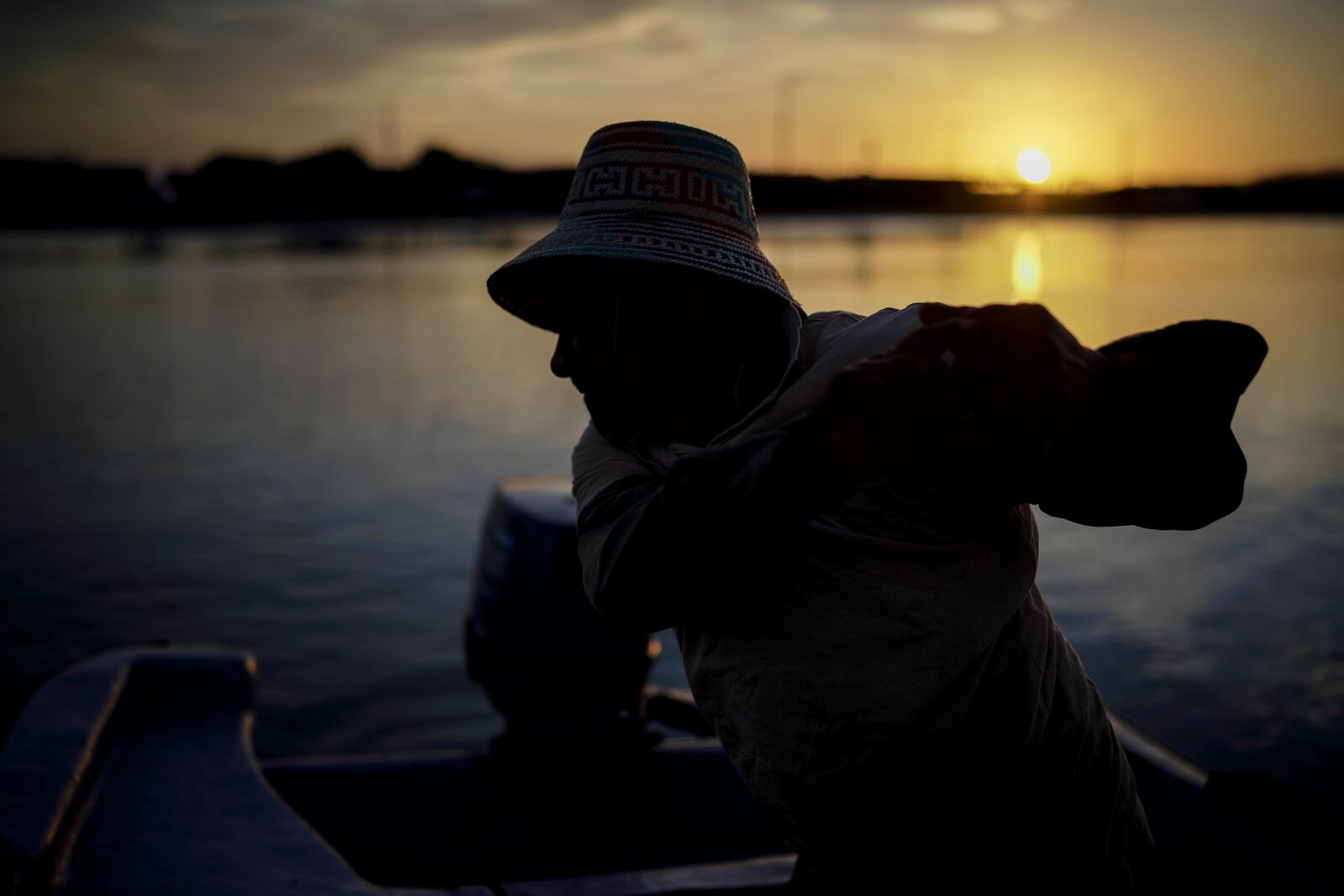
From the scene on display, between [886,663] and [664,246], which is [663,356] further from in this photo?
[886,663]

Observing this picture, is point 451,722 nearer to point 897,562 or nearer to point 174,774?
point 174,774

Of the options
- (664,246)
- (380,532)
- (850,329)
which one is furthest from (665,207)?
(380,532)

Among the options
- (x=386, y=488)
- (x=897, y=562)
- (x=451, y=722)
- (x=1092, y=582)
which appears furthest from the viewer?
(x=386, y=488)

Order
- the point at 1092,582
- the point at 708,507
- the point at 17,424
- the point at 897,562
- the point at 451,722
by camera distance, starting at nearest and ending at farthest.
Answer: the point at 708,507, the point at 897,562, the point at 451,722, the point at 1092,582, the point at 17,424

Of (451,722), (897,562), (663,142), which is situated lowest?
(451,722)

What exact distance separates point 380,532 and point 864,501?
7806mm

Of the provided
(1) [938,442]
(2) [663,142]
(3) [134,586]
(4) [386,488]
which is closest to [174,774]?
(2) [663,142]

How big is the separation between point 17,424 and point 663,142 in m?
13.5

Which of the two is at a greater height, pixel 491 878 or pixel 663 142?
pixel 663 142

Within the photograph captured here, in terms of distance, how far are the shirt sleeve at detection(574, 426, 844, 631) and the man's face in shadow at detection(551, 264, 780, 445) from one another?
81 mm

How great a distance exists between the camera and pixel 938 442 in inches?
32.8

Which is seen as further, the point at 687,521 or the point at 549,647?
the point at 549,647

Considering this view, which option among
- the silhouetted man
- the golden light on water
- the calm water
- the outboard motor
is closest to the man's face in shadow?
the silhouetted man

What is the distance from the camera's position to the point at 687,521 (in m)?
0.84
